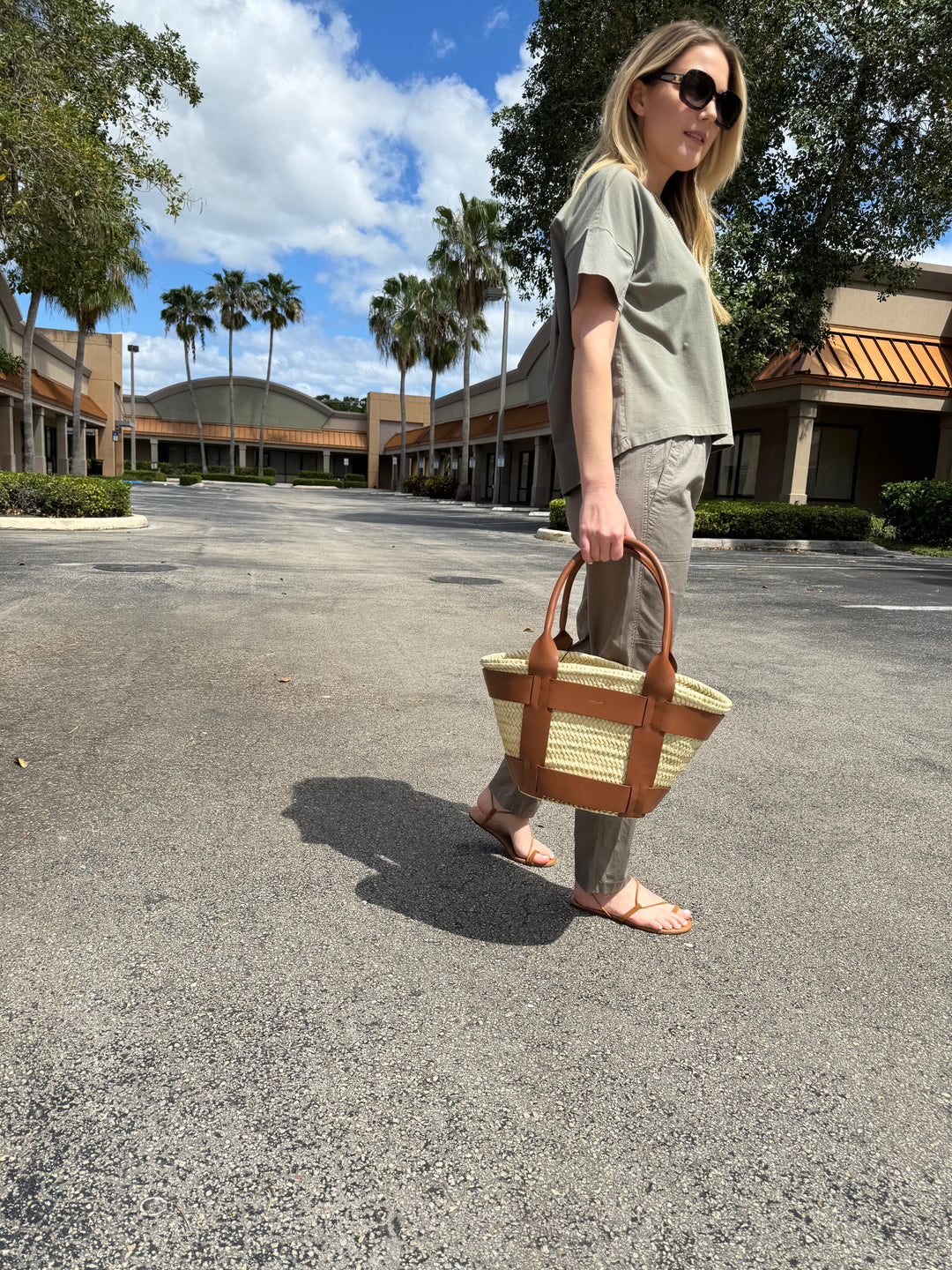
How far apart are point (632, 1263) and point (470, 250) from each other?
41433mm

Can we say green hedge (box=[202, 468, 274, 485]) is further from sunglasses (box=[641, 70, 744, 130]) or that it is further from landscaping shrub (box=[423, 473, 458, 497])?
sunglasses (box=[641, 70, 744, 130])

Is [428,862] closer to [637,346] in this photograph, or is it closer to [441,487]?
[637,346]

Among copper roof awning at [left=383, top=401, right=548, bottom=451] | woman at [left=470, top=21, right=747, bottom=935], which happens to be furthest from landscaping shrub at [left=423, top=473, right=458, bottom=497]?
woman at [left=470, top=21, right=747, bottom=935]

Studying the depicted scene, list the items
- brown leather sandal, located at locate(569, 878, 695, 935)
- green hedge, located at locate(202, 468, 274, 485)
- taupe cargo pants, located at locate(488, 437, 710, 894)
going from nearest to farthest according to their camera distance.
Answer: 1. taupe cargo pants, located at locate(488, 437, 710, 894)
2. brown leather sandal, located at locate(569, 878, 695, 935)
3. green hedge, located at locate(202, 468, 274, 485)

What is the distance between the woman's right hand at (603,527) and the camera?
76.8 inches

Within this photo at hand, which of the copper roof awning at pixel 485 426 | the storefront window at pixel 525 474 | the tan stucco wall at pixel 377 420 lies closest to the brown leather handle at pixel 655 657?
the copper roof awning at pixel 485 426

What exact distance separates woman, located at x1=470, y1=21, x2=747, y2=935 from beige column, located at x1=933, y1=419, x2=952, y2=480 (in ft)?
72.3

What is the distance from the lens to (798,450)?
20.7 meters

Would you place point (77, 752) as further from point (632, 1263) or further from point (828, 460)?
point (828, 460)

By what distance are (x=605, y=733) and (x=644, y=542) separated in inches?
18.8

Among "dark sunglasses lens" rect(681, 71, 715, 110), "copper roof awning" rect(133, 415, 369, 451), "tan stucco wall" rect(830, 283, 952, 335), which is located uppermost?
"tan stucco wall" rect(830, 283, 952, 335)

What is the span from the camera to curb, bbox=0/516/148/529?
1451 centimetres

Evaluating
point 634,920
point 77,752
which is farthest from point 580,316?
point 77,752

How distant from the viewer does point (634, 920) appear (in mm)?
2354
